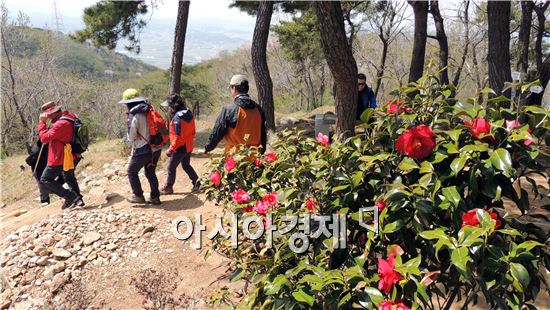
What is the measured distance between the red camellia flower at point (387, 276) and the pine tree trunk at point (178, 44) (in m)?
7.62

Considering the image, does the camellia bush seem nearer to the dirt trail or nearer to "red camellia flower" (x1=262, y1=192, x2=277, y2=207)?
"red camellia flower" (x1=262, y1=192, x2=277, y2=207)

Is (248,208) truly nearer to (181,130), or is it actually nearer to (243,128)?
(243,128)

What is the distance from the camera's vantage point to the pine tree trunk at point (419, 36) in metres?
8.18

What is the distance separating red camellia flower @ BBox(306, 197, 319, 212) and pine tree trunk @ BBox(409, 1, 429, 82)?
6824 millimetres

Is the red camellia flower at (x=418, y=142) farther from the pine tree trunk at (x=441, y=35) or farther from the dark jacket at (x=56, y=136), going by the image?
the pine tree trunk at (x=441, y=35)

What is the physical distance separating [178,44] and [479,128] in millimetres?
7899

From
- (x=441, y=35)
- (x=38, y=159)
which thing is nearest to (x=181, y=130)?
(x=38, y=159)

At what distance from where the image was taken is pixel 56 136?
4.94m

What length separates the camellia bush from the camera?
1462 mm

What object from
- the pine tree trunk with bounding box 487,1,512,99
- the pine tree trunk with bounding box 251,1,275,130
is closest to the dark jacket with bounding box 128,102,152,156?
the pine tree trunk with bounding box 251,1,275,130

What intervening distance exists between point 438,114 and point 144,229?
3.52 meters

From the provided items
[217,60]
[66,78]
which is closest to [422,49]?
[66,78]

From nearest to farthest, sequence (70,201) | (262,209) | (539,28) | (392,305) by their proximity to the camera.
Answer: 1. (392,305)
2. (262,209)
3. (70,201)
4. (539,28)

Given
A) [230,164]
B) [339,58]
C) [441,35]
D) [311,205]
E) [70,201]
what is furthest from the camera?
[441,35]
